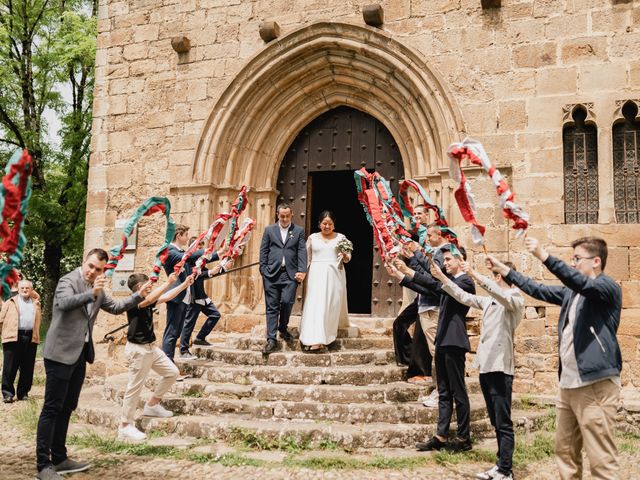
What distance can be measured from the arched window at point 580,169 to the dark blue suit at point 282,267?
3.23 m

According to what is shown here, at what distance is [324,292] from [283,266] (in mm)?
Result: 609

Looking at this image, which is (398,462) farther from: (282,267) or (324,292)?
(282,267)

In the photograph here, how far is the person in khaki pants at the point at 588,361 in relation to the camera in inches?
130

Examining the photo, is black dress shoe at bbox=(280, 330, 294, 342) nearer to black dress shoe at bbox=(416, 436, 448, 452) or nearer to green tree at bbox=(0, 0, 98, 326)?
black dress shoe at bbox=(416, 436, 448, 452)

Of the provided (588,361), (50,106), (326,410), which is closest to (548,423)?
(326,410)

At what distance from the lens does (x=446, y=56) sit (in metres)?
7.61

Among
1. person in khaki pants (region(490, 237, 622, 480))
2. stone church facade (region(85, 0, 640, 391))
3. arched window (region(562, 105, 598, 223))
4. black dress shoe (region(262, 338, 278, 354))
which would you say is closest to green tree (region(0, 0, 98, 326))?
stone church facade (region(85, 0, 640, 391))

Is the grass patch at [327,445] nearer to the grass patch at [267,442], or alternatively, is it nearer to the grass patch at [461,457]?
the grass patch at [267,442]

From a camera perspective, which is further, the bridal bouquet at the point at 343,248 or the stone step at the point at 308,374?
the bridal bouquet at the point at 343,248

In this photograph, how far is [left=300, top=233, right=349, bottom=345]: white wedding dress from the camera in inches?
261

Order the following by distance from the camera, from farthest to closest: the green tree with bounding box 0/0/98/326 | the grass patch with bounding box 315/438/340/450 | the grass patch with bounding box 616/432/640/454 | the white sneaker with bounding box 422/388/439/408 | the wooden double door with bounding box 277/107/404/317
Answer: the green tree with bounding box 0/0/98/326
the wooden double door with bounding box 277/107/404/317
the white sneaker with bounding box 422/388/439/408
the grass patch with bounding box 616/432/640/454
the grass patch with bounding box 315/438/340/450

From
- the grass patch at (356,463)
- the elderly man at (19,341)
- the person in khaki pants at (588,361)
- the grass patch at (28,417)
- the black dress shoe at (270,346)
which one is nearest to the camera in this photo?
the person in khaki pants at (588,361)

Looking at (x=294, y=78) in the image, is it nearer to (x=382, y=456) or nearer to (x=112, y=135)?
(x=112, y=135)

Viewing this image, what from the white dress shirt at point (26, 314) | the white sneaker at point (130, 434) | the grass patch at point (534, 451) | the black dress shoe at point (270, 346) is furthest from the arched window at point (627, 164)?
the white dress shirt at point (26, 314)
